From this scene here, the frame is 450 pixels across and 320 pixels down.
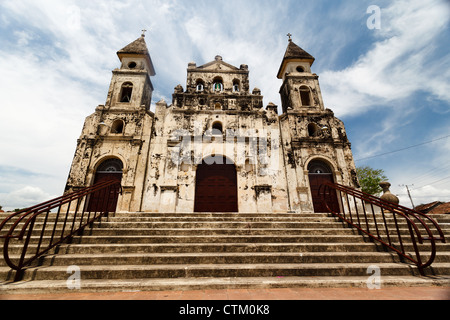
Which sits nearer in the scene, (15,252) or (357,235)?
(15,252)

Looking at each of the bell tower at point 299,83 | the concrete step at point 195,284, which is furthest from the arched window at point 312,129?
the concrete step at point 195,284

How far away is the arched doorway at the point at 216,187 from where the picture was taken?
10.9 m

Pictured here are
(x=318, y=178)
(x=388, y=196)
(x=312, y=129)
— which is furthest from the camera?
(x=312, y=129)

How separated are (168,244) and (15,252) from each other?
332cm

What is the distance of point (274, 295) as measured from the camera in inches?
113

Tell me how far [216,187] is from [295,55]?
12383 millimetres

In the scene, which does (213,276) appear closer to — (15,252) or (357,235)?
(357,235)

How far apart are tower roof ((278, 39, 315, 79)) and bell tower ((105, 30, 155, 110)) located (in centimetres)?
1059

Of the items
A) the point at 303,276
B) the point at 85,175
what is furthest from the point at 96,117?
the point at 303,276

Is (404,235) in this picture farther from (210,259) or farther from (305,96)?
(305,96)

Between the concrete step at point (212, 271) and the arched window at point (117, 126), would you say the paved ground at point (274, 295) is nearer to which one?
the concrete step at point (212, 271)

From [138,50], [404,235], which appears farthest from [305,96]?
[138,50]

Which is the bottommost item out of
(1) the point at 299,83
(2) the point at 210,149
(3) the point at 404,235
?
(3) the point at 404,235
